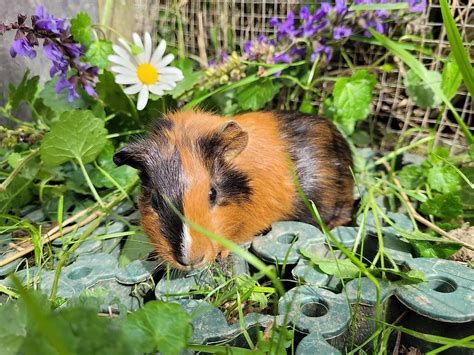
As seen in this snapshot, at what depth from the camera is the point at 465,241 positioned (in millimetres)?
1779

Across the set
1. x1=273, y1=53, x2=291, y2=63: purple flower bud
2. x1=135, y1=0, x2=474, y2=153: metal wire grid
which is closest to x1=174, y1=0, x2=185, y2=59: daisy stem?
x1=135, y1=0, x2=474, y2=153: metal wire grid

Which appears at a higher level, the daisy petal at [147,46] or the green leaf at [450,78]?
the daisy petal at [147,46]

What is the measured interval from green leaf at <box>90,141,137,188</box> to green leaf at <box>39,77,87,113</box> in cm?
27

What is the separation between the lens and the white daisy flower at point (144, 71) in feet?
6.86

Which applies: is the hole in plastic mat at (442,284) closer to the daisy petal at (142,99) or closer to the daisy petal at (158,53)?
the daisy petal at (142,99)

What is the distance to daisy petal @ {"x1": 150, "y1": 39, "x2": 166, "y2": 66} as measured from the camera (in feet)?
6.99

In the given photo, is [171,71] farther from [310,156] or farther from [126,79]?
[310,156]

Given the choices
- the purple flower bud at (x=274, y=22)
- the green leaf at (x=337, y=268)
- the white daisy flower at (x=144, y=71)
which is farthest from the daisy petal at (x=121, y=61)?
the green leaf at (x=337, y=268)

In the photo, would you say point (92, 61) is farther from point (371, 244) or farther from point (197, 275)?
point (371, 244)

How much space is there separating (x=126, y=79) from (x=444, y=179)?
1.53 meters

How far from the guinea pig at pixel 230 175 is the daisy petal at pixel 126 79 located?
319 mm

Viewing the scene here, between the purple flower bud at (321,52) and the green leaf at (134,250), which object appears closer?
the green leaf at (134,250)

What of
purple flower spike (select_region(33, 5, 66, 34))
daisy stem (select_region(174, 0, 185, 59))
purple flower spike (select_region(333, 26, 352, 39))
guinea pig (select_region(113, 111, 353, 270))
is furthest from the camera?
daisy stem (select_region(174, 0, 185, 59))

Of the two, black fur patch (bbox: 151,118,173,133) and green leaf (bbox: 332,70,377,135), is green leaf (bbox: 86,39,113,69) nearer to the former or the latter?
black fur patch (bbox: 151,118,173,133)
